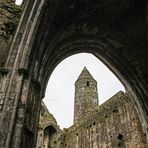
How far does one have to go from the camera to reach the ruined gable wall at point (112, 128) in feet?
37.5

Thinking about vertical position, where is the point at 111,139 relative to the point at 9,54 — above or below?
above

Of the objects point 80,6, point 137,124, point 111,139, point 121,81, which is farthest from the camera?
point 111,139

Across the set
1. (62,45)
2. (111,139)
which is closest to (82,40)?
(62,45)

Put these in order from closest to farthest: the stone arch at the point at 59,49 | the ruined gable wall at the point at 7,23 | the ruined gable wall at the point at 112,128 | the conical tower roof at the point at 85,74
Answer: the stone arch at the point at 59,49 → the ruined gable wall at the point at 7,23 → the ruined gable wall at the point at 112,128 → the conical tower roof at the point at 85,74

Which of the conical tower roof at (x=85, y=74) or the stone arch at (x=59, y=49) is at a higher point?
the conical tower roof at (x=85, y=74)

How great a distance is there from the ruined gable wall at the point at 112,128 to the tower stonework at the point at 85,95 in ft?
13.3

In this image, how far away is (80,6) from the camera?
5953 millimetres

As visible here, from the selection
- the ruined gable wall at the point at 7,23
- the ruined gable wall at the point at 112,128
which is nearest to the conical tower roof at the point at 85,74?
the ruined gable wall at the point at 112,128

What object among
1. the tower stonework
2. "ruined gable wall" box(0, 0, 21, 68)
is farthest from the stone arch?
the tower stonework

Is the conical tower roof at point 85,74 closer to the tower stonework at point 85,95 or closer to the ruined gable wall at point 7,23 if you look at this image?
the tower stonework at point 85,95

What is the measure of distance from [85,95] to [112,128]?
822 cm

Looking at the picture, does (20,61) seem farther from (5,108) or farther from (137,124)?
(137,124)

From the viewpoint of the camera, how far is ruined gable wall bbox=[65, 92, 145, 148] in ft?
37.5

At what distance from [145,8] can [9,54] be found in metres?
3.52
